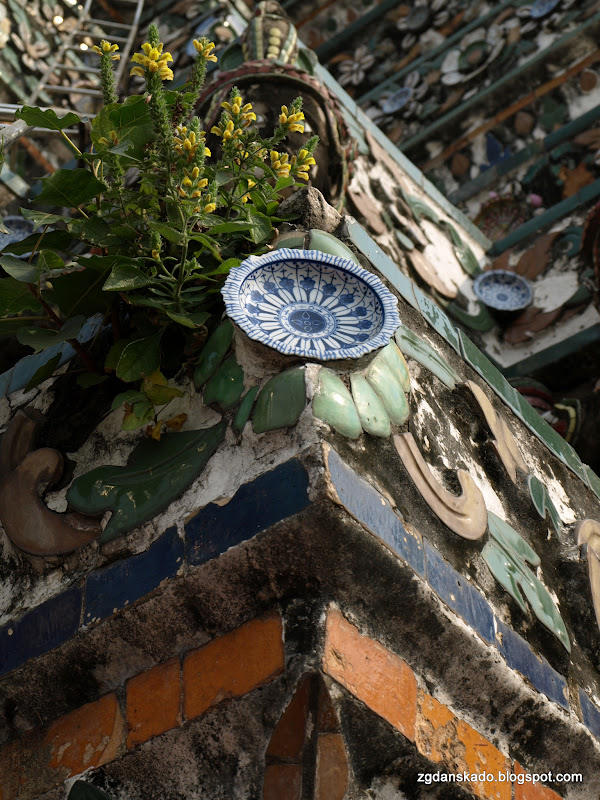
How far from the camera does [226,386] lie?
217cm

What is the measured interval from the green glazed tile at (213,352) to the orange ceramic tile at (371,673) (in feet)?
2.02

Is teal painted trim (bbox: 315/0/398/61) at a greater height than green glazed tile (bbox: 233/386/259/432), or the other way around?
teal painted trim (bbox: 315/0/398/61)

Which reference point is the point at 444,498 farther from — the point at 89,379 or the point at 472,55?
the point at 472,55

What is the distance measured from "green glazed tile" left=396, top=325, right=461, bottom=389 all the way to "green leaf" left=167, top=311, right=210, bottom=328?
498mm

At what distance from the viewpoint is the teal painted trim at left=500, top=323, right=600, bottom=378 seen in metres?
4.84

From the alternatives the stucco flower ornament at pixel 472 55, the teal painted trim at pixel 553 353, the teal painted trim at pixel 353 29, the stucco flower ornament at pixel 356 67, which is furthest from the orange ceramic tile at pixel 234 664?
the teal painted trim at pixel 353 29

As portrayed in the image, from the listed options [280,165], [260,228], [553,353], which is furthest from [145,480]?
[553,353]

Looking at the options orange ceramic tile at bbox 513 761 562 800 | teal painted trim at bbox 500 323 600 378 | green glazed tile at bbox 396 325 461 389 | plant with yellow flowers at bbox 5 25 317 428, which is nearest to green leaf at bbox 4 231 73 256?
plant with yellow flowers at bbox 5 25 317 428

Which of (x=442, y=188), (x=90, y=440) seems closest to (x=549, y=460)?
(x=90, y=440)

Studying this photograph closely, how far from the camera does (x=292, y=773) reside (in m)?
1.78

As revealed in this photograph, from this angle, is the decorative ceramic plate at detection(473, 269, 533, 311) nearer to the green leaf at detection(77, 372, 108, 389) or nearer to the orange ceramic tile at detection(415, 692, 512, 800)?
the green leaf at detection(77, 372, 108, 389)

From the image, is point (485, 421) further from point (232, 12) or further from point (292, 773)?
point (232, 12)

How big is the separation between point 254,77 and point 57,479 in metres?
2.12

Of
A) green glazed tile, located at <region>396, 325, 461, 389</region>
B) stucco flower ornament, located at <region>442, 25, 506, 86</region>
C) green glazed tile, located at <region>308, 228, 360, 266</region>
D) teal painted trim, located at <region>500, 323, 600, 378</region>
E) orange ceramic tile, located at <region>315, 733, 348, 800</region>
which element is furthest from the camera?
stucco flower ornament, located at <region>442, 25, 506, 86</region>
